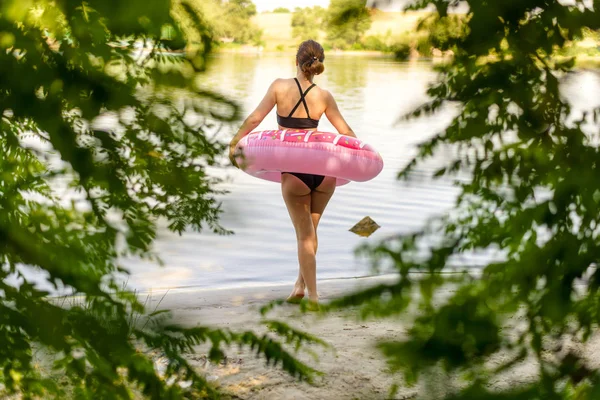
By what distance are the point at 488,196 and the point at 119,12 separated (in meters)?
0.74

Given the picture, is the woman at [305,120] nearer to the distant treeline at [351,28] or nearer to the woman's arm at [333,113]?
the woman's arm at [333,113]

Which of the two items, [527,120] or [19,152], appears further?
[19,152]

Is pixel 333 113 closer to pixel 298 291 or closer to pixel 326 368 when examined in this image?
pixel 298 291

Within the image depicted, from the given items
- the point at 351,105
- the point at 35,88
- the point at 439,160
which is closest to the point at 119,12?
the point at 35,88

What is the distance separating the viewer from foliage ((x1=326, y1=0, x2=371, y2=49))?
1.20m

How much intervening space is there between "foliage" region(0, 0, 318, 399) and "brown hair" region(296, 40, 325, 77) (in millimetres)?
4659

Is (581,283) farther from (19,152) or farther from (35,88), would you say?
(19,152)

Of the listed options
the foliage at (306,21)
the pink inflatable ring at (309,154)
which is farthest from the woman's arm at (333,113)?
the foliage at (306,21)

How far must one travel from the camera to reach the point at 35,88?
1.22 metres

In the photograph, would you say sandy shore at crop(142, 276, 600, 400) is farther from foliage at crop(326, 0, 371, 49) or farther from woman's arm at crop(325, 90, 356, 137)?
foliage at crop(326, 0, 371, 49)

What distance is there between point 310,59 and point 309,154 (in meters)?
0.66

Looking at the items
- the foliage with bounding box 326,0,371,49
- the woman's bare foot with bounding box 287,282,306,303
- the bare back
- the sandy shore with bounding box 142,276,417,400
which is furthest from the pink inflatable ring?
the foliage with bounding box 326,0,371,49

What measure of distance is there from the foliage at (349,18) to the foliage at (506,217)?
140 millimetres

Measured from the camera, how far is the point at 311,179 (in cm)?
636
